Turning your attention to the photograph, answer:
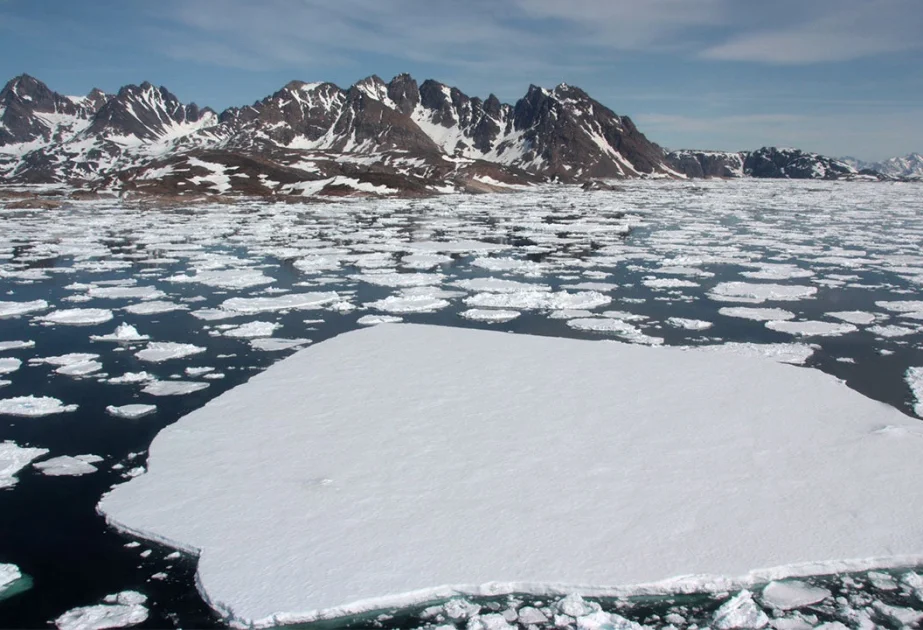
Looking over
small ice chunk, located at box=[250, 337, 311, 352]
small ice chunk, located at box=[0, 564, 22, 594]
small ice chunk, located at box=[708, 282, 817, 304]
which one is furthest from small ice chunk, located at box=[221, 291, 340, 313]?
small ice chunk, located at box=[708, 282, 817, 304]

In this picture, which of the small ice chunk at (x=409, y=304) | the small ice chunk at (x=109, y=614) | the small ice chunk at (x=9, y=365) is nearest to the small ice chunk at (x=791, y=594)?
the small ice chunk at (x=109, y=614)

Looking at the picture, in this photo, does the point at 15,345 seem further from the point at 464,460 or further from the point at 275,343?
the point at 464,460

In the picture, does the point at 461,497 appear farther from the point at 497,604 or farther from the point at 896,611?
the point at 896,611

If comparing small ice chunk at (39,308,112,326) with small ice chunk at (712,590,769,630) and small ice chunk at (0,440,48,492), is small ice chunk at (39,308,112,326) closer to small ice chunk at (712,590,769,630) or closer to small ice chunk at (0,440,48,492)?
small ice chunk at (0,440,48,492)

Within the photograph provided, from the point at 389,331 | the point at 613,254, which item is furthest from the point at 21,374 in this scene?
the point at 613,254

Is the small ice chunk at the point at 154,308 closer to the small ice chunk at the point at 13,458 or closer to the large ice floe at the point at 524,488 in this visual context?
the large ice floe at the point at 524,488

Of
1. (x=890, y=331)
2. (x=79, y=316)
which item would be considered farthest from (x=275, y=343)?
(x=890, y=331)
